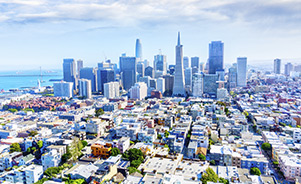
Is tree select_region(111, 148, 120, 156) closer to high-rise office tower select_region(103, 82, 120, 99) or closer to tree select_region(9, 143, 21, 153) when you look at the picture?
tree select_region(9, 143, 21, 153)

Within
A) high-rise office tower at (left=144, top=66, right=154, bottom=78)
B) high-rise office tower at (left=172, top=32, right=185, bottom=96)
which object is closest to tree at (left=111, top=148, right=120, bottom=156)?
high-rise office tower at (left=172, top=32, right=185, bottom=96)

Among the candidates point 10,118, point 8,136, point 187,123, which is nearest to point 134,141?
point 187,123

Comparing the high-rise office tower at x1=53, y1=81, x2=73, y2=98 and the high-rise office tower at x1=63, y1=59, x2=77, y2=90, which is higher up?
the high-rise office tower at x1=63, y1=59, x2=77, y2=90

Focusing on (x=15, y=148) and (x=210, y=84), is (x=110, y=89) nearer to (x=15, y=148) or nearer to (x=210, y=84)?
(x=210, y=84)

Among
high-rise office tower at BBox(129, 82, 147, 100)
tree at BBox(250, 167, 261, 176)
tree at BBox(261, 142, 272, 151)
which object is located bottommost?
tree at BBox(250, 167, 261, 176)

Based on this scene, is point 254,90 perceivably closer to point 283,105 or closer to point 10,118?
point 283,105

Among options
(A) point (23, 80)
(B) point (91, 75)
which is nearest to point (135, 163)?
(B) point (91, 75)

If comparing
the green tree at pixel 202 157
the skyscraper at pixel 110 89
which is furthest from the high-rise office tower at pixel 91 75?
the green tree at pixel 202 157

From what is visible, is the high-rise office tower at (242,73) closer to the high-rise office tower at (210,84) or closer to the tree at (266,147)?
the high-rise office tower at (210,84)
